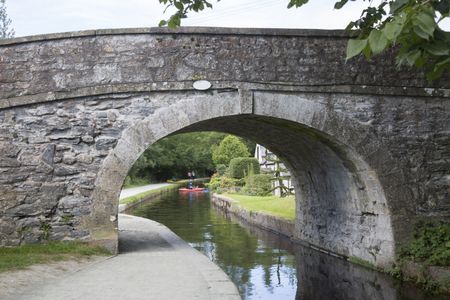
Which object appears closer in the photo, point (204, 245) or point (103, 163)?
point (103, 163)

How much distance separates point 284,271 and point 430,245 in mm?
2498

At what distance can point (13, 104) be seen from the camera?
294 inches

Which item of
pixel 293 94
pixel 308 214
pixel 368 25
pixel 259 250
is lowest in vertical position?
pixel 259 250

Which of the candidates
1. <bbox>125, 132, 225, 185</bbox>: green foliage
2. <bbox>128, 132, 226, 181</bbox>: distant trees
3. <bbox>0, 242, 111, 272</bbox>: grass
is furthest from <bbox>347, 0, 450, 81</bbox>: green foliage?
<bbox>128, 132, 226, 181</bbox>: distant trees

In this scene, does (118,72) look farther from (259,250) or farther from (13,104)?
(259,250)

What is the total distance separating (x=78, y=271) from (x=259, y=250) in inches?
209

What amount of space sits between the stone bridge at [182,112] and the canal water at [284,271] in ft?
2.21

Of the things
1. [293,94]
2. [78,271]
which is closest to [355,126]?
[293,94]

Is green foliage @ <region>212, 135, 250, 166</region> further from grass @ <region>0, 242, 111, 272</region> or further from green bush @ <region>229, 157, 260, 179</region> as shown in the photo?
grass @ <region>0, 242, 111, 272</region>

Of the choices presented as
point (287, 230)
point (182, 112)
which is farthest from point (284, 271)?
Answer: point (287, 230)

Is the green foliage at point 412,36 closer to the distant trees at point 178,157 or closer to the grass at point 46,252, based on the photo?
the grass at point 46,252

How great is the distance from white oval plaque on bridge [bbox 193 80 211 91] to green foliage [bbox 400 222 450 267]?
156 inches

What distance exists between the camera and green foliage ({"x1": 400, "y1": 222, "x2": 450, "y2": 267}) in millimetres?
7148

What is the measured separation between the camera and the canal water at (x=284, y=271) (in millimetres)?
7336
